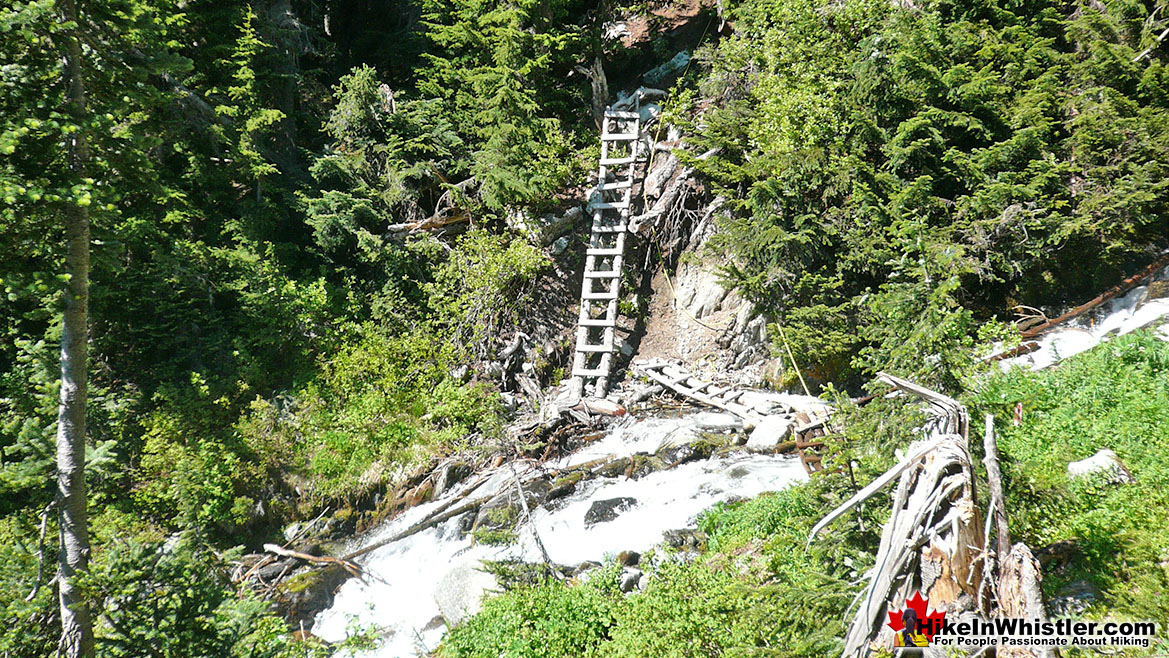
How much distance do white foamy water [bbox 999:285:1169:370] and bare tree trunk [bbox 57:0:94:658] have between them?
412 inches

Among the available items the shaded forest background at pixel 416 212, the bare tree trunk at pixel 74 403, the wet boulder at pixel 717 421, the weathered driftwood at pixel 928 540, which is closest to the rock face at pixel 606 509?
the wet boulder at pixel 717 421

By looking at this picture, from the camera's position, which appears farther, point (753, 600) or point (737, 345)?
point (737, 345)

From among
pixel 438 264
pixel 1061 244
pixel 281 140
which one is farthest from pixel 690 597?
pixel 281 140

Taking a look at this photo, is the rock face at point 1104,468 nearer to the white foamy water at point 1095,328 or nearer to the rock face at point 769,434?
the white foamy water at point 1095,328

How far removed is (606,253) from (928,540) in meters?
9.04

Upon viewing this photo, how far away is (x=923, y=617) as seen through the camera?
3.55 metres

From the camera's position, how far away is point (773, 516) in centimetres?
741

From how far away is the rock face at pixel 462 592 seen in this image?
7707mm

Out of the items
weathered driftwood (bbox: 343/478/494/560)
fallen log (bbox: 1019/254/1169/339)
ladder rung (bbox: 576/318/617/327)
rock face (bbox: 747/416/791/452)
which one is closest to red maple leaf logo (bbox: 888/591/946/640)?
rock face (bbox: 747/416/791/452)

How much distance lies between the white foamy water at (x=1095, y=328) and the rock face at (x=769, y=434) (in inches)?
119

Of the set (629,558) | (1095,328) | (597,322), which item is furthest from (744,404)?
(1095,328)

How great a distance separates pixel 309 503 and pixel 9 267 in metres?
6.34

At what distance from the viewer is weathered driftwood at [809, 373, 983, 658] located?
3541mm

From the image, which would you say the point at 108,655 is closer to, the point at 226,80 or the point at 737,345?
the point at 737,345
